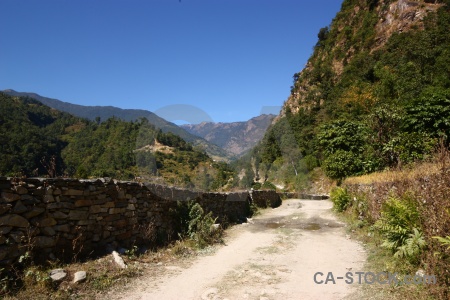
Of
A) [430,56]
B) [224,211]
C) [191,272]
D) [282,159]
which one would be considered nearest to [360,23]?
[430,56]

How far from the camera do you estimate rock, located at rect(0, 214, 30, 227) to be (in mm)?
4293

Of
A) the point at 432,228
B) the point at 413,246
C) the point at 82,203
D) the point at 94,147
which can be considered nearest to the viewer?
the point at 432,228

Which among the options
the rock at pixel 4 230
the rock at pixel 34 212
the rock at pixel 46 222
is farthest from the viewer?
the rock at pixel 46 222

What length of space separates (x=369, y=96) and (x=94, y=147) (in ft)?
232

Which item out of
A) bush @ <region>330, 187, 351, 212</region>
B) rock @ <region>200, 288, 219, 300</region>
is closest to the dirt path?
rock @ <region>200, 288, 219, 300</region>

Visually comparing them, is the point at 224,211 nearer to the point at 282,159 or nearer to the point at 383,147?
the point at 383,147

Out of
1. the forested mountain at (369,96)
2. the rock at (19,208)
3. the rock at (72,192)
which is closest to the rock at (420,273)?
the forested mountain at (369,96)

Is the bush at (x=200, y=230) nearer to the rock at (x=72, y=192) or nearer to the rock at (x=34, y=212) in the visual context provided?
the rock at (x=72, y=192)

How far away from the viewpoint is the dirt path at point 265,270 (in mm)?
4391

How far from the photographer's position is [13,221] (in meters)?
4.42

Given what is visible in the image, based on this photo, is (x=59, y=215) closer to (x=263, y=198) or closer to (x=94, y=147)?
(x=263, y=198)

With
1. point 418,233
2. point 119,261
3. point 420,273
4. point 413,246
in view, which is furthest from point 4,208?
point 418,233

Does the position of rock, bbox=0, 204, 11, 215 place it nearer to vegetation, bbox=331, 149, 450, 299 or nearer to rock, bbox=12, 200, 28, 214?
rock, bbox=12, 200, 28, 214

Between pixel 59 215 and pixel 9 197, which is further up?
pixel 9 197
